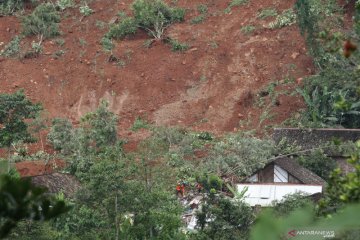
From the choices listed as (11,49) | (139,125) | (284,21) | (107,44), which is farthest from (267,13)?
(11,49)

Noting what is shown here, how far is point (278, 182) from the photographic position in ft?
58.9

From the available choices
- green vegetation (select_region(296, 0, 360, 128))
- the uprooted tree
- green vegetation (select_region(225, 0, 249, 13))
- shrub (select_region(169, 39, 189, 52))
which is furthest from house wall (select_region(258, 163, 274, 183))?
green vegetation (select_region(225, 0, 249, 13))

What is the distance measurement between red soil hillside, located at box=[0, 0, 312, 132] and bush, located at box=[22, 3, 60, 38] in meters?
0.41

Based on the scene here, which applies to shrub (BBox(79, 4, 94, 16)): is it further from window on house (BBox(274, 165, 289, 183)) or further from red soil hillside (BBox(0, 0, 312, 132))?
window on house (BBox(274, 165, 289, 183))

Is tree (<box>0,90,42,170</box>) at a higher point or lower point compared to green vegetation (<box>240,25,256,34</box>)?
lower

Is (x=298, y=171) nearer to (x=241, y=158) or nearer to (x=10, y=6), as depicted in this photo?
(x=241, y=158)

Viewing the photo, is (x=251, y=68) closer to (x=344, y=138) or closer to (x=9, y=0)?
(x=344, y=138)

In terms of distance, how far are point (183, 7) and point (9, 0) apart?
649 centimetres

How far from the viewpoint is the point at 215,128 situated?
22.3 meters

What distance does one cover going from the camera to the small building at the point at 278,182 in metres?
16.6

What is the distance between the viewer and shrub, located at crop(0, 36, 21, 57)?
85.1 ft

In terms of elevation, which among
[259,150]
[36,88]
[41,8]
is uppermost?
[41,8]

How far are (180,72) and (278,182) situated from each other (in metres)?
7.63

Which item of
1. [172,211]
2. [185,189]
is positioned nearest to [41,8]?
[185,189]
